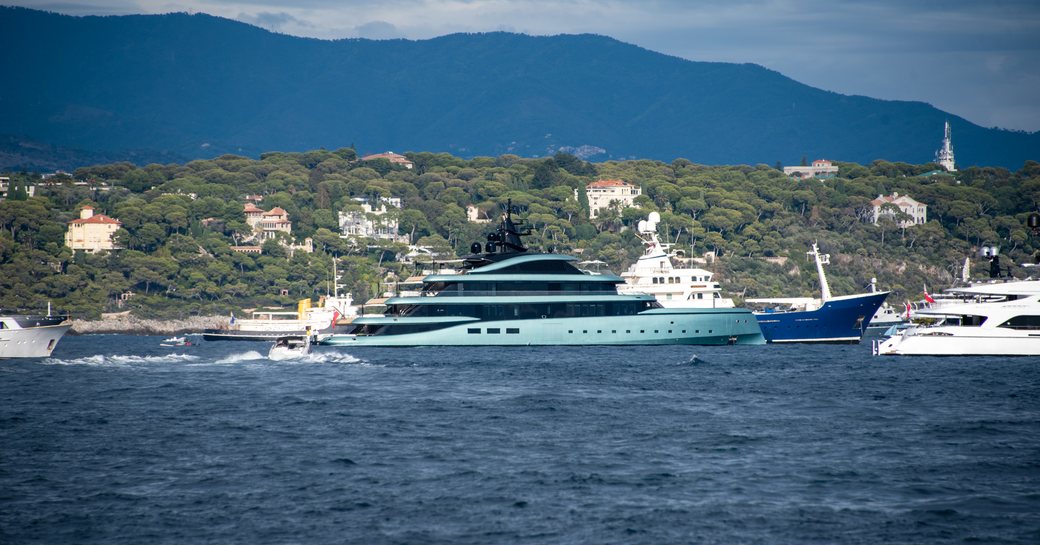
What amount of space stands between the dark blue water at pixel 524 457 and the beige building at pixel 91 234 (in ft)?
346

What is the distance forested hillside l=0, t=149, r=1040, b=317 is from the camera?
14362 cm

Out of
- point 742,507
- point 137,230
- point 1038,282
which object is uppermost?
point 137,230

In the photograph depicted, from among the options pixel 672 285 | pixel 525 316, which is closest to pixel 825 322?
pixel 672 285

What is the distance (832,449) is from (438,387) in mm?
18454

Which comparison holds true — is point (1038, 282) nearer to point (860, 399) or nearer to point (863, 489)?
point (860, 399)

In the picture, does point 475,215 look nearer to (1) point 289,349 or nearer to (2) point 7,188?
(2) point 7,188

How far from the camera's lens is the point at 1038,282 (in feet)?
190

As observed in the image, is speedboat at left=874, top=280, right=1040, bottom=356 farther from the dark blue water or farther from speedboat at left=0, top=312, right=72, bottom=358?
speedboat at left=0, top=312, right=72, bottom=358

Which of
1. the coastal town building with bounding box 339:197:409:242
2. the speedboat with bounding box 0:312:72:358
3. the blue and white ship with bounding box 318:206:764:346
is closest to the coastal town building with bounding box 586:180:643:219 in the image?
the coastal town building with bounding box 339:197:409:242

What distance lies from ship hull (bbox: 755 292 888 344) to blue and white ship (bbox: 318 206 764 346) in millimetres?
7599

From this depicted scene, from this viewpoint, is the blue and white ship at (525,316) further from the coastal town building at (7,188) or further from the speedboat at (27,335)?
the coastal town building at (7,188)

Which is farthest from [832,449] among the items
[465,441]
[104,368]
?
[104,368]

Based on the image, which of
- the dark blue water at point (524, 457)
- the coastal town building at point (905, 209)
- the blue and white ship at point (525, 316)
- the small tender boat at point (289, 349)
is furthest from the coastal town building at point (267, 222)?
the dark blue water at point (524, 457)

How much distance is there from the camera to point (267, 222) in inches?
6521
